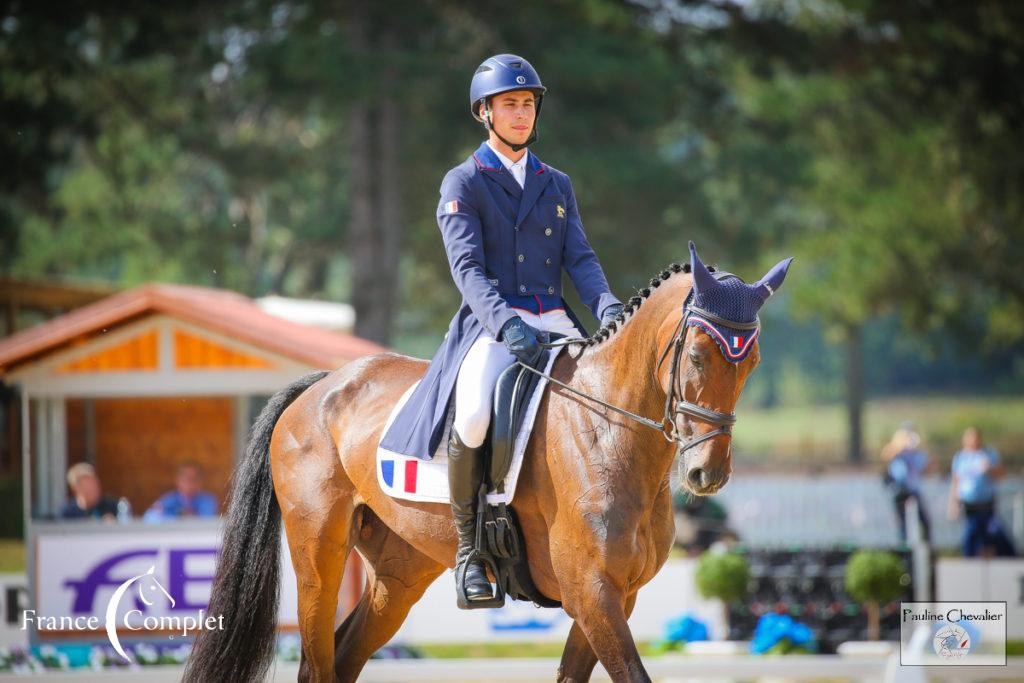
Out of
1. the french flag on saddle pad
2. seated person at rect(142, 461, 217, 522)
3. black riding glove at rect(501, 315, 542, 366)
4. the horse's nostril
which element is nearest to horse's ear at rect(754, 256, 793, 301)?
the horse's nostril

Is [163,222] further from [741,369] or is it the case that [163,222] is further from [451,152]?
[741,369]

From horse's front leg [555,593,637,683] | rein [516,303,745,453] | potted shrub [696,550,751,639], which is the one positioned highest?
rein [516,303,745,453]

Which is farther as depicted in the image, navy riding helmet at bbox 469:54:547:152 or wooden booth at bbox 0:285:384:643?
wooden booth at bbox 0:285:384:643

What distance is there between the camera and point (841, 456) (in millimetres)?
39688

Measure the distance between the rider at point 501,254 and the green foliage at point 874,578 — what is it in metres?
5.75

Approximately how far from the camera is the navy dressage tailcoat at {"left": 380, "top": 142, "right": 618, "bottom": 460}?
463 centimetres

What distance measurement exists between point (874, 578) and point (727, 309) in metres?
6.42

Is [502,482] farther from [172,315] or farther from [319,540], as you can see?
[172,315]

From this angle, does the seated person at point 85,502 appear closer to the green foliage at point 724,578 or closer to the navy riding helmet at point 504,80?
the green foliage at point 724,578

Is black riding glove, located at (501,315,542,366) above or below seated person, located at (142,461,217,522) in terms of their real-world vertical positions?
above

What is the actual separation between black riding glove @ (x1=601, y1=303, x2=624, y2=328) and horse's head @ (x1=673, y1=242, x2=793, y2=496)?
632mm

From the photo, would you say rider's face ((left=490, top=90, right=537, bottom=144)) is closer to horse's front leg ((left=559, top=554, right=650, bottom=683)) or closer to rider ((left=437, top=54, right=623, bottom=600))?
rider ((left=437, top=54, right=623, bottom=600))

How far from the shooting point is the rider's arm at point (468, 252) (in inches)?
173

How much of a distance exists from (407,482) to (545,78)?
1564 centimetres
